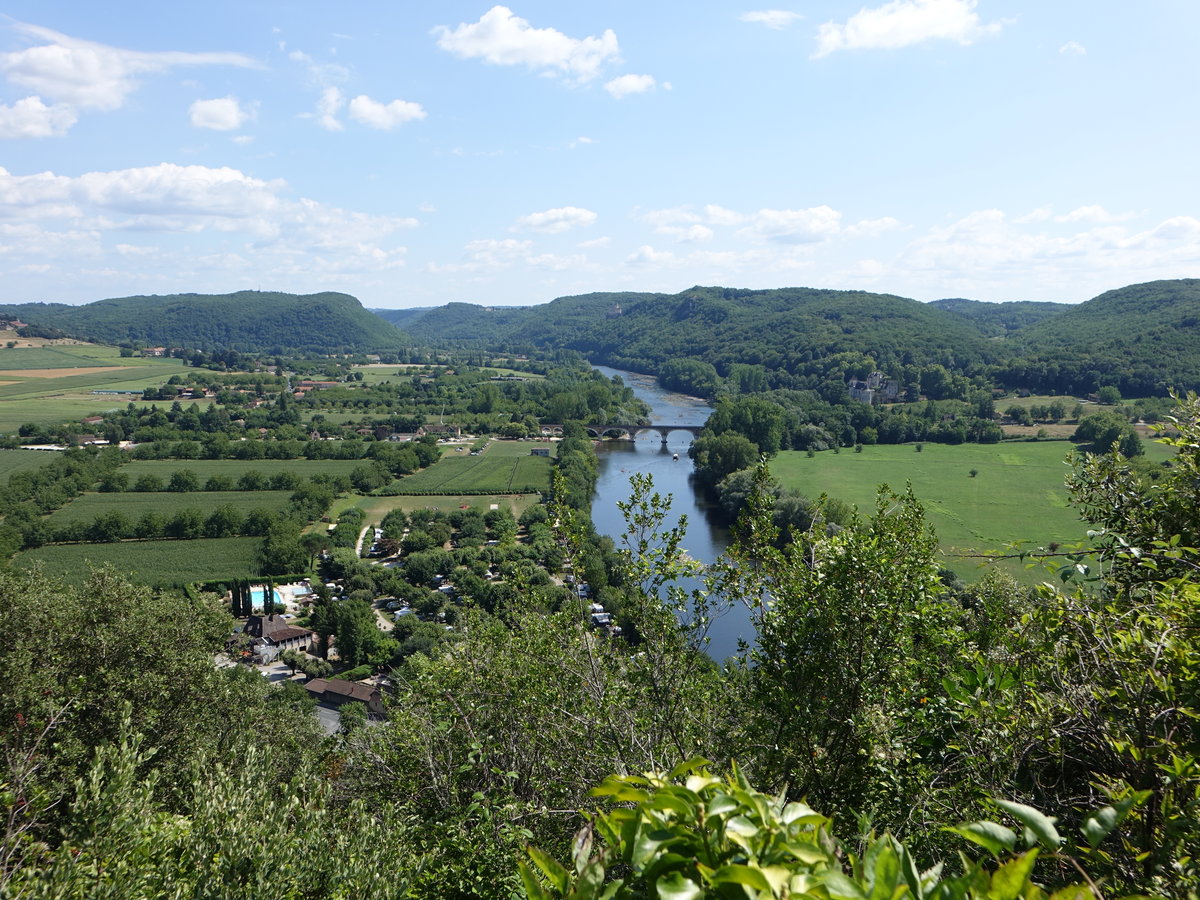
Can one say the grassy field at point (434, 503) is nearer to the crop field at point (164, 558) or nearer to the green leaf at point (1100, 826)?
the crop field at point (164, 558)

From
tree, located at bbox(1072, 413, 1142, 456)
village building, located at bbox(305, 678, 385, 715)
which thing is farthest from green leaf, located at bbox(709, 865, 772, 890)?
tree, located at bbox(1072, 413, 1142, 456)

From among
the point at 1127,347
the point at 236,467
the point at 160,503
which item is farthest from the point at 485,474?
the point at 1127,347

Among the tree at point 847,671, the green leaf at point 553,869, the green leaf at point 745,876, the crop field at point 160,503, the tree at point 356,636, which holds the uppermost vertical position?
the green leaf at point 745,876

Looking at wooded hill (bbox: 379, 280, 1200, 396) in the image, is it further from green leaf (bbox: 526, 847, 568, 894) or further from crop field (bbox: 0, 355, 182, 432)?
crop field (bbox: 0, 355, 182, 432)

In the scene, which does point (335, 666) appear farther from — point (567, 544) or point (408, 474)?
point (408, 474)

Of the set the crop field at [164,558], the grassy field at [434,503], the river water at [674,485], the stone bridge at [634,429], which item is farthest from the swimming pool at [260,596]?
the stone bridge at [634,429]

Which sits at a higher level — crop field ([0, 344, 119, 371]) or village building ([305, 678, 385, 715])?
crop field ([0, 344, 119, 371])

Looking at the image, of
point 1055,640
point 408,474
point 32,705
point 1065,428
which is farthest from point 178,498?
point 1065,428
